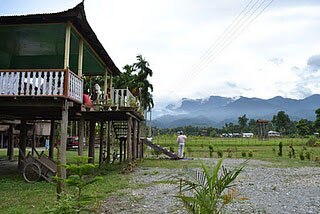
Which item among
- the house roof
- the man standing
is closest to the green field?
the man standing

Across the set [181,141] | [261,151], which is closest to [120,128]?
[181,141]

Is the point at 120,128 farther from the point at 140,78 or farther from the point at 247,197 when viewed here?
the point at 140,78

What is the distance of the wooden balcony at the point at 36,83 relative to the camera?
30.0 feet

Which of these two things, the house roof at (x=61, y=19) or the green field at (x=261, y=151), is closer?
the house roof at (x=61, y=19)

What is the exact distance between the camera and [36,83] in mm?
9336

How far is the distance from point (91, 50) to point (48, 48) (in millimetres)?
1604

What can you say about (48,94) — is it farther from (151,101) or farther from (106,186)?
(151,101)

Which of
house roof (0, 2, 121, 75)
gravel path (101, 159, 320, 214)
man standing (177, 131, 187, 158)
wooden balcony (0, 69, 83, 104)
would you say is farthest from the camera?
man standing (177, 131, 187, 158)

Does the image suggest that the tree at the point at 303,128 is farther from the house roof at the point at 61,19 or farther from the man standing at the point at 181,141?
the house roof at the point at 61,19

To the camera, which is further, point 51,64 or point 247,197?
point 51,64

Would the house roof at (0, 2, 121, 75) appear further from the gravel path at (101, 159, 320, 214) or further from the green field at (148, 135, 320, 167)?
the green field at (148, 135, 320, 167)

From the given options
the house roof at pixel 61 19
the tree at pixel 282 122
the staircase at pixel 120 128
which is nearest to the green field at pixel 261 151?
the staircase at pixel 120 128

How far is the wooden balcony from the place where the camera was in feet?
30.0

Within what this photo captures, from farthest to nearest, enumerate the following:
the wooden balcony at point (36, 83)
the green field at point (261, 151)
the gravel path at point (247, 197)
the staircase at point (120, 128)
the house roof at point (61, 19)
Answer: the green field at point (261, 151) < the staircase at point (120, 128) < the house roof at point (61, 19) < the wooden balcony at point (36, 83) < the gravel path at point (247, 197)
